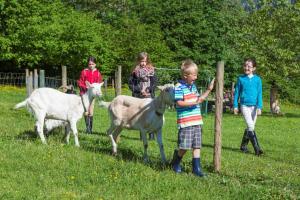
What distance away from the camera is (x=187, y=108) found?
796cm

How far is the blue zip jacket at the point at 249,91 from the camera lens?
11.8 meters

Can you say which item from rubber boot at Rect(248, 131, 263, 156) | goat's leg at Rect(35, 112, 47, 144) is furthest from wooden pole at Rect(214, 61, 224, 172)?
goat's leg at Rect(35, 112, 47, 144)

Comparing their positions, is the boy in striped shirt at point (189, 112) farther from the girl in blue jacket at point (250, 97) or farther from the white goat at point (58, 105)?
the girl in blue jacket at point (250, 97)

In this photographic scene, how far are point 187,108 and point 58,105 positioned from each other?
3472 mm

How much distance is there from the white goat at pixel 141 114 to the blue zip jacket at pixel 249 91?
3101 mm

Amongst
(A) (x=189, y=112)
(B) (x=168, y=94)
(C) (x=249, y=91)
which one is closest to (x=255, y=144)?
(C) (x=249, y=91)

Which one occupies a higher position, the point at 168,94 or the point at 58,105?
the point at 168,94

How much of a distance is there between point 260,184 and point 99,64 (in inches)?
1511

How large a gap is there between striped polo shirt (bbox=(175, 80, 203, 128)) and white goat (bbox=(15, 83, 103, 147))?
302 centimetres

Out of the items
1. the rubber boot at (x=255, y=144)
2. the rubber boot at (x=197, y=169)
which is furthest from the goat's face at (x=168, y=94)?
the rubber boot at (x=255, y=144)

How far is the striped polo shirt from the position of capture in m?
7.91

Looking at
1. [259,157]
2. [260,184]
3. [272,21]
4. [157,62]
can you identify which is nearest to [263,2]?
[272,21]

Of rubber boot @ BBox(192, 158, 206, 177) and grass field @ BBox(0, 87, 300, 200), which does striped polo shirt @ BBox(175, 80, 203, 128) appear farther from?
grass field @ BBox(0, 87, 300, 200)

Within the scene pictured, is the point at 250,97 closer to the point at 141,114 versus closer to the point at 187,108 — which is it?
the point at 141,114
